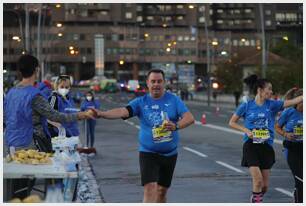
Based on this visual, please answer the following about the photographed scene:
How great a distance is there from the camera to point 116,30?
160500 mm

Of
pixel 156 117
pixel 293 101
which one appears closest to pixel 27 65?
pixel 156 117

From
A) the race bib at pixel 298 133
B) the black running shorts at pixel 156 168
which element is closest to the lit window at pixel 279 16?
the race bib at pixel 298 133

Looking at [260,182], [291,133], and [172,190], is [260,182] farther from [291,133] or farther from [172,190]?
[172,190]

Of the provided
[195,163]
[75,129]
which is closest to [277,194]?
[75,129]

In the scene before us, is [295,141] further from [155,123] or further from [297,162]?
[155,123]

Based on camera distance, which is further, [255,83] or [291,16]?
[291,16]

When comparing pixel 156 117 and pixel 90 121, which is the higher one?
pixel 156 117

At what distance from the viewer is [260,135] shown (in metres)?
11.3

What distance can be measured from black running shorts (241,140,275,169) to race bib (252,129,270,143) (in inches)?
2.8

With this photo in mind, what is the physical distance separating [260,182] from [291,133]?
0.72 m

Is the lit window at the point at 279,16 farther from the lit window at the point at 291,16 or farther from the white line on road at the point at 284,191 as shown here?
the white line on road at the point at 284,191

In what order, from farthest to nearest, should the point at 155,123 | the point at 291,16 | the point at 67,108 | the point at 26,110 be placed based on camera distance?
the point at 291,16 < the point at 67,108 < the point at 155,123 < the point at 26,110

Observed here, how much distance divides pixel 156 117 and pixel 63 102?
3.91m

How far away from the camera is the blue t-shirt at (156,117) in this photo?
931cm
